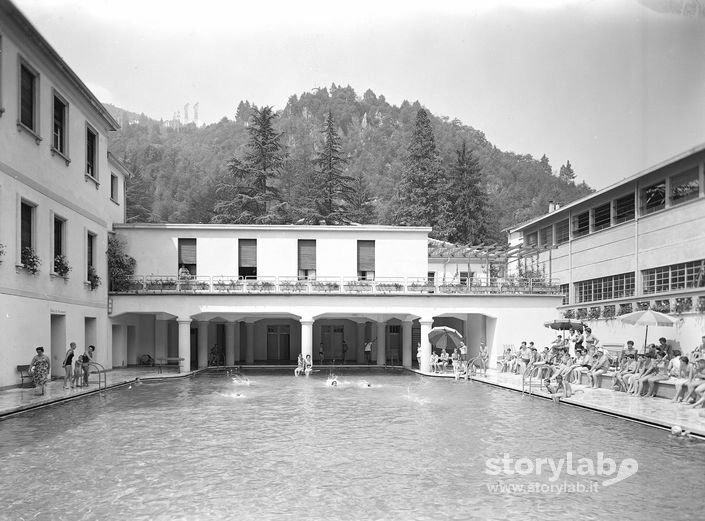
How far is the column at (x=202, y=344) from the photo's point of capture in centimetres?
3544

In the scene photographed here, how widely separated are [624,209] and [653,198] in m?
4.32

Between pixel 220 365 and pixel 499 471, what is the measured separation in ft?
96.4

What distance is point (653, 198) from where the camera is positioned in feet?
84.9

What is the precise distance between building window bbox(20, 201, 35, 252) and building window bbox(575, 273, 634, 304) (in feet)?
83.4

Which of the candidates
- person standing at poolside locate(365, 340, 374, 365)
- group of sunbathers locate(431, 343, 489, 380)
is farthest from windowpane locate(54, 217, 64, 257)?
person standing at poolside locate(365, 340, 374, 365)

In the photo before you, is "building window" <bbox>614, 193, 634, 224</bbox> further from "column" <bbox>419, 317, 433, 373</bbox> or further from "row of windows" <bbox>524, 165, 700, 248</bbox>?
"column" <bbox>419, 317, 433, 373</bbox>

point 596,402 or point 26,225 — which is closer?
point 596,402

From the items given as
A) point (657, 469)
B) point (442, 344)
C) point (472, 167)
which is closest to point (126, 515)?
point (657, 469)

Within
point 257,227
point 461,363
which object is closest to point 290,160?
point 257,227

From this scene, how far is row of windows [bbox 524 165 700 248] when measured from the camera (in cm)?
2023

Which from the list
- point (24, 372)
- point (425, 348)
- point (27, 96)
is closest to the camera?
point (24, 372)

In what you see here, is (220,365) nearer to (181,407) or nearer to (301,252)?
(301,252)

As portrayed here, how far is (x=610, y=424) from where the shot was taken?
14422 mm

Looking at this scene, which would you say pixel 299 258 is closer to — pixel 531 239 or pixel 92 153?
pixel 92 153
